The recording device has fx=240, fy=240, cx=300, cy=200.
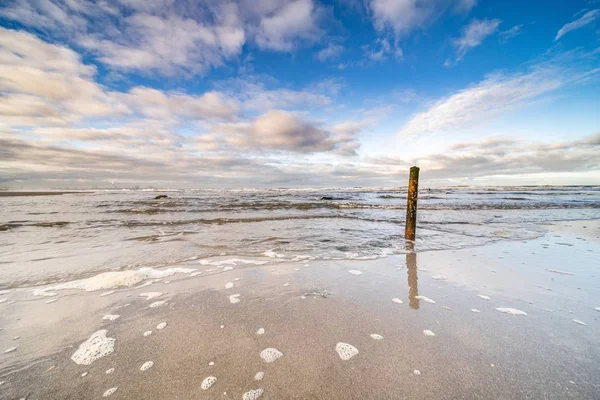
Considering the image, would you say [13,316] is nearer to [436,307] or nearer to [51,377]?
[51,377]

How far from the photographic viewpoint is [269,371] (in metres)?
2.21

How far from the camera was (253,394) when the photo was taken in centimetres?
196

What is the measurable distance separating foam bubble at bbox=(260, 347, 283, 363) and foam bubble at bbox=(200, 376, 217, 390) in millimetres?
482

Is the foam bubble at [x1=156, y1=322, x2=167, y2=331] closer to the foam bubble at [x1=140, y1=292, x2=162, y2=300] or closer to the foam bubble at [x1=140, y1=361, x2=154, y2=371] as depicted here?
the foam bubble at [x1=140, y1=361, x2=154, y2=371]

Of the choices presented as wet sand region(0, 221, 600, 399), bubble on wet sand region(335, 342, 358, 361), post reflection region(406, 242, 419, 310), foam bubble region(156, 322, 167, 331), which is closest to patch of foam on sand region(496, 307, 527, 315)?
wet sand region(0, 221, 600, 399)

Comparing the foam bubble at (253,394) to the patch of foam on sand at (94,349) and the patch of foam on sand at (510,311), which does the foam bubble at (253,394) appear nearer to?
the patch of foam on sand at (94,349)

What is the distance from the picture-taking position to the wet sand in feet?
6.68

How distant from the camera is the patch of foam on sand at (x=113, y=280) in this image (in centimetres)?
420

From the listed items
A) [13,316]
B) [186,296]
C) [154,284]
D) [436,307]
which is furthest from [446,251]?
[13,316]

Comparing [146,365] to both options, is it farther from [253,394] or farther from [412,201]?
[412,201]

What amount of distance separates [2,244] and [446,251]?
43.9 feet

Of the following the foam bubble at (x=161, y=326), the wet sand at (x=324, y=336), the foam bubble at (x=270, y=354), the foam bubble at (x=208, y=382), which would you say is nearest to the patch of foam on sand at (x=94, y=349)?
the wet sand at (x=324, y=336)

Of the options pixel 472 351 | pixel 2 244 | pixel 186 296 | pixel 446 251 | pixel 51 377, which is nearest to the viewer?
pixel 51 377

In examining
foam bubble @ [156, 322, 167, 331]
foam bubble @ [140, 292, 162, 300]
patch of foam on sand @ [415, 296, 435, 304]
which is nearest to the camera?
foam bubble @ [156, 322, 167, 331]
